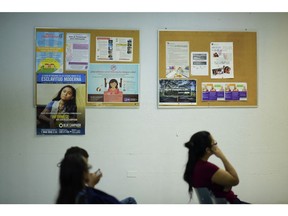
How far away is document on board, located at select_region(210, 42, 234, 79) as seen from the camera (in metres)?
3.17

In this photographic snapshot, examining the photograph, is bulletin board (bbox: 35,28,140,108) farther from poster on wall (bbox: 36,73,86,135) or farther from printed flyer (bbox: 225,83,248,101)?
printed flyer (bbox: 225,83,248,101)

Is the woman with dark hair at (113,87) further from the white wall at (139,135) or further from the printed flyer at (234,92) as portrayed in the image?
the printed flyer at (234,92)

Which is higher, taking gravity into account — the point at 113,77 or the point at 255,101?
the point at 113,77

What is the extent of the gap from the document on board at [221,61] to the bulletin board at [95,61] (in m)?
0.82

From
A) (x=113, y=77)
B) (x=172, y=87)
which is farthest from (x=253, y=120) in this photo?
(x=113, y=77)

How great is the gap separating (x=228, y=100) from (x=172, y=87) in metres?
0.63

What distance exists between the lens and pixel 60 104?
3.12m

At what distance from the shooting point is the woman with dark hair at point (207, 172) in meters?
2.07

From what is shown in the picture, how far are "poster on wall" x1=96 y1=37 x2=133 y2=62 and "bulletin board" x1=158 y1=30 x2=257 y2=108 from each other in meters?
0.35

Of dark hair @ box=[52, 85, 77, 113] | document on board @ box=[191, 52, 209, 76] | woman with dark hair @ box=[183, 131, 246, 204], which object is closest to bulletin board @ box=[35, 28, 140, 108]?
dark hair @ box=[52, 85, 77, 113]

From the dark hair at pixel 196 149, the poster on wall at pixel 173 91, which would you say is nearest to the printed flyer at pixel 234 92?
the poster on wall at pixel 173 91

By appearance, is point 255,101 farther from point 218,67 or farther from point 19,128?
point 19,128

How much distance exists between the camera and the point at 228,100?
317 cm
